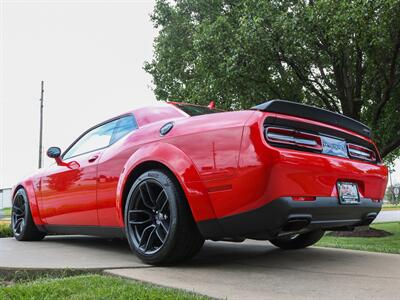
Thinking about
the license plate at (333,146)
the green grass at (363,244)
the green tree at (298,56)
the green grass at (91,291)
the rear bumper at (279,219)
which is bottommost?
the green grass at (363,244)

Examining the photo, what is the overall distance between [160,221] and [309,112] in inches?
55.9

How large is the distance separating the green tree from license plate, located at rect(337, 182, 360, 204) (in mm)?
6259

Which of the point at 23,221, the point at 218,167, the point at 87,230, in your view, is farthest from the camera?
the point at 23,221

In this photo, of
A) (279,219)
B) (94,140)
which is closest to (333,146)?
Result: (279,219)

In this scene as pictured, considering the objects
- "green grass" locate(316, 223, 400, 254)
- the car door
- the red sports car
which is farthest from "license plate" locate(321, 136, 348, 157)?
the car door

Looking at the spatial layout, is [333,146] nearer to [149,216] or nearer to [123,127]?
[149,216]

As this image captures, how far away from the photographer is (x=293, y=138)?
10.5ft

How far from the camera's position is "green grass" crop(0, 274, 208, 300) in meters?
2.41

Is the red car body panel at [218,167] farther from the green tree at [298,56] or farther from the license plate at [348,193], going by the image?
the green tree at [298,56]

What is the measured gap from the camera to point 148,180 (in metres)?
3.59

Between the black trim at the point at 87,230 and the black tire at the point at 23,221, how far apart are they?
0.27 m

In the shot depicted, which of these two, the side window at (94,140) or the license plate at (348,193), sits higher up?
the side window at (94,140)

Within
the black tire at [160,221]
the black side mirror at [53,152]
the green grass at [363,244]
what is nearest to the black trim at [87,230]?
the black tire at [160,221]

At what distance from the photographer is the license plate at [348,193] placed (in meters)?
3.32
